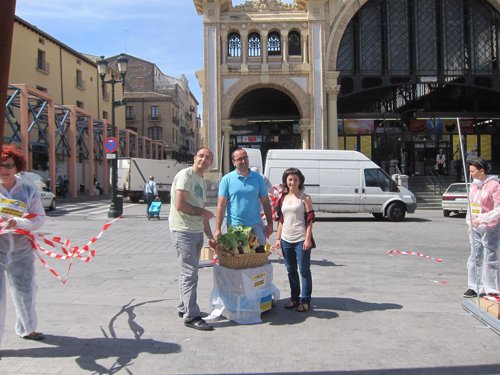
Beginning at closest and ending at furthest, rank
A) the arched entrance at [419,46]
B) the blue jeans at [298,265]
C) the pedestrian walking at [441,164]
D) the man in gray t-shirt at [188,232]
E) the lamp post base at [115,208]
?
the man in gray t-shirt at [188,232]
the blue jeans at [298,265]
the lamp post base at [115,208]
the arched entrance at [419,46]
the pedestrian walking at [441,164]

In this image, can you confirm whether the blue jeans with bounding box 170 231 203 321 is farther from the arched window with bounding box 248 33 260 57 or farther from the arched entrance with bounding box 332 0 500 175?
the arched entrance with bounding box 332 0 500 175

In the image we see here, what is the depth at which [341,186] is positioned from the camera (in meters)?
17.7

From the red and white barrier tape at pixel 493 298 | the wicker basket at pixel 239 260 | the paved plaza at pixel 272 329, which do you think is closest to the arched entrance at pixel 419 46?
the paved plaza at pixel 272 329

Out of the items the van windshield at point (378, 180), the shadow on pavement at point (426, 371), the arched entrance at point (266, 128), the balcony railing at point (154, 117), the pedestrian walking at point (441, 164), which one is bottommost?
the shadow on pavement at point (426, 371)

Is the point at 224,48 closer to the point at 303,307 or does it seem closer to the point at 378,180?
the point at 378,180

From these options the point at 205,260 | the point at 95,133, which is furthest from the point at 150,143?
the point at 205,260

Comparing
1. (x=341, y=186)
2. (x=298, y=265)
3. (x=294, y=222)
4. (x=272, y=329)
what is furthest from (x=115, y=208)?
(x=272, y=329)

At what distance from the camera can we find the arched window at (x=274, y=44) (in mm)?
26875

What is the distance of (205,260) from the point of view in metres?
8.09

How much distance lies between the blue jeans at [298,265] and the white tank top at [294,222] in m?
0.07

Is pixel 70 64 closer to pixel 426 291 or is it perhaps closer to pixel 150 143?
pixel 150 143

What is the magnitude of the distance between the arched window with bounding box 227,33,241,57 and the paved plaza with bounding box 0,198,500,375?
65.6 ft

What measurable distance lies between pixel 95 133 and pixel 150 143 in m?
12.6

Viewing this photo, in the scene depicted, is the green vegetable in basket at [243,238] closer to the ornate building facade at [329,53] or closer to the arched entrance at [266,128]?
the ornate building facade at [329,53]
